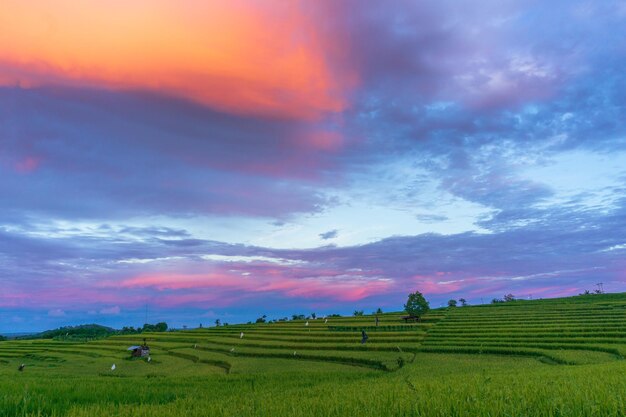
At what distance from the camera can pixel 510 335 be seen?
38000 mm

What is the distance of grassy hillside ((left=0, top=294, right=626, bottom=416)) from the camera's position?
7480 mm

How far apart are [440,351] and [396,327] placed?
1894 cm

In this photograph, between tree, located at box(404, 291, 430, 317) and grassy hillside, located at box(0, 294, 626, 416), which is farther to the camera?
tree, located at box(404, 291, 430, 317)

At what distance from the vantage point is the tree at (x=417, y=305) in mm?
60312

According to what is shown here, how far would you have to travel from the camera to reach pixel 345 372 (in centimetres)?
2403

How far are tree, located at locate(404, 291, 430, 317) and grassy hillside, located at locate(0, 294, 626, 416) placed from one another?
3.20 meters

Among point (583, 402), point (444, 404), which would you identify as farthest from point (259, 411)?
point (583, 402)

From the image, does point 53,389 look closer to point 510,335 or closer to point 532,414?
point 532,414

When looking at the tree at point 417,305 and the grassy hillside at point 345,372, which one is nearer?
the grassy hillside at point 345,372

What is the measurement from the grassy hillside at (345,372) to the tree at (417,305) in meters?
3.20

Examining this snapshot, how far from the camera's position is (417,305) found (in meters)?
60.4

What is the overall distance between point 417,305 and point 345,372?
39311mm

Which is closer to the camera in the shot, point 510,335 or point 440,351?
point 440,351

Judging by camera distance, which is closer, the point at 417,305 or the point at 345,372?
the point at 345,372
